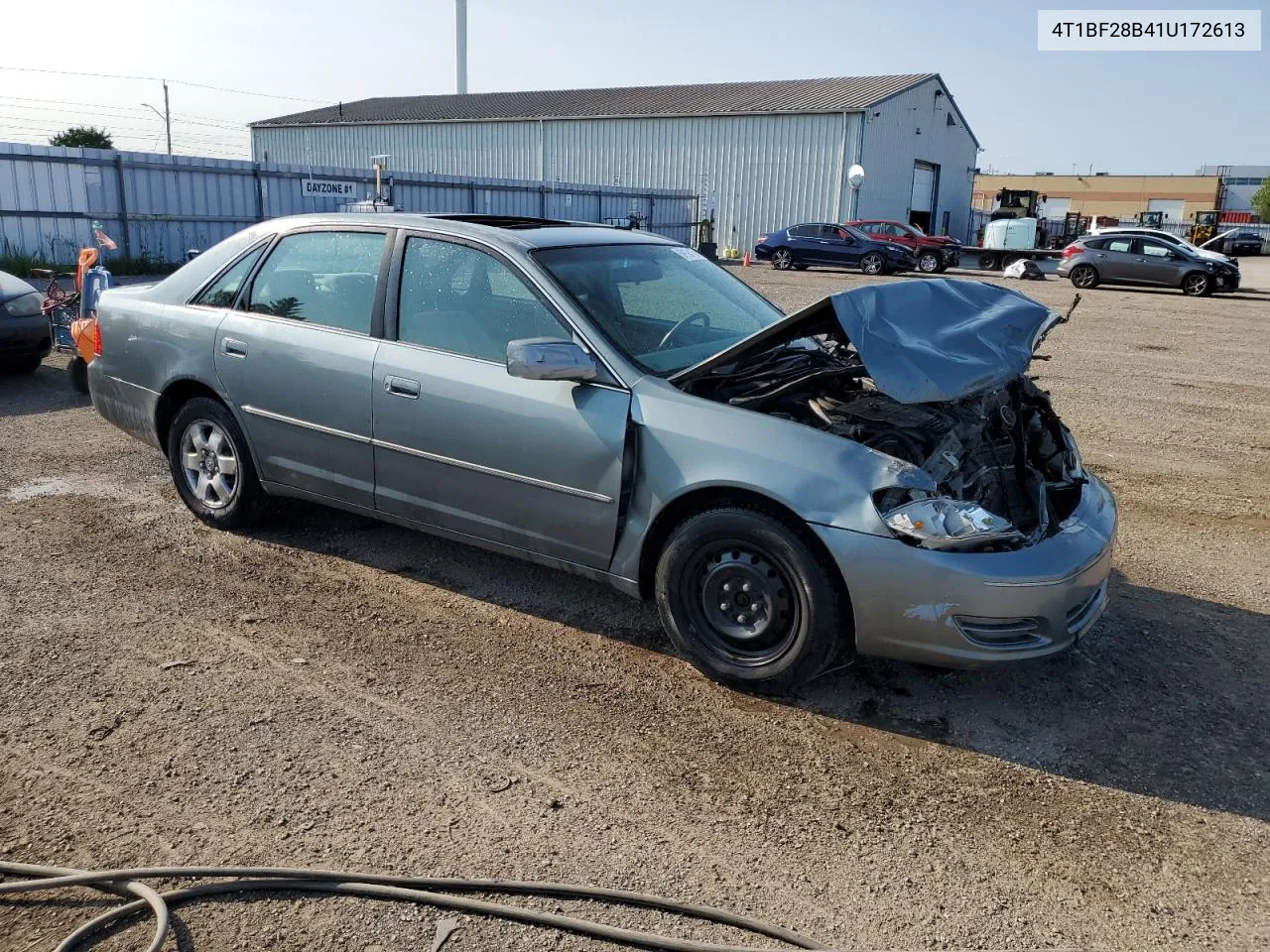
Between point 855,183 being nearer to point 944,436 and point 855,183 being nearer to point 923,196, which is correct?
point 923,196

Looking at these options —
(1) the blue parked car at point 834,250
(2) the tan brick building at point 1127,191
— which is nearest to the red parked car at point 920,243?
(1) the blue parked car at point 834,250

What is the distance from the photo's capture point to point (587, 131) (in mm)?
41531

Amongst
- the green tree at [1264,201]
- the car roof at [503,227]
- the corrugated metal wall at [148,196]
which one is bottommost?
the car roof at [503,227]

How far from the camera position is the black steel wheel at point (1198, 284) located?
24062 millimetres

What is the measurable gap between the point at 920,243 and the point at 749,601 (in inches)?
1117

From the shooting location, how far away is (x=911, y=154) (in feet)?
132

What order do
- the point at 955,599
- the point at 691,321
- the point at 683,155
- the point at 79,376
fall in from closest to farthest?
the point at 955,599 < the point at 691,321 < the point at 79,376 < the point at 683,155

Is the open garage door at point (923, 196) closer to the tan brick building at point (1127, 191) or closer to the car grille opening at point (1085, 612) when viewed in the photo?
the car grille opening at point (1085, 612)

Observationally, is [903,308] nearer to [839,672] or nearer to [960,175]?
[839,672]

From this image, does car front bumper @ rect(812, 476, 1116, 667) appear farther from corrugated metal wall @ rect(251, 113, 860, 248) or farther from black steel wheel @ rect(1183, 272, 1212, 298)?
corrugated metal wall @ rect(251, 113, 860, 248)

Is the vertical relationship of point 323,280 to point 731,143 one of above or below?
below

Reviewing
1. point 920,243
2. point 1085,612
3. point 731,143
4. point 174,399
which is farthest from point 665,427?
point 731,143

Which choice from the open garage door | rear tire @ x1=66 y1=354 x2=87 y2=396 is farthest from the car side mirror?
the open garage door

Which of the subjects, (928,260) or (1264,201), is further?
(1264,201)
